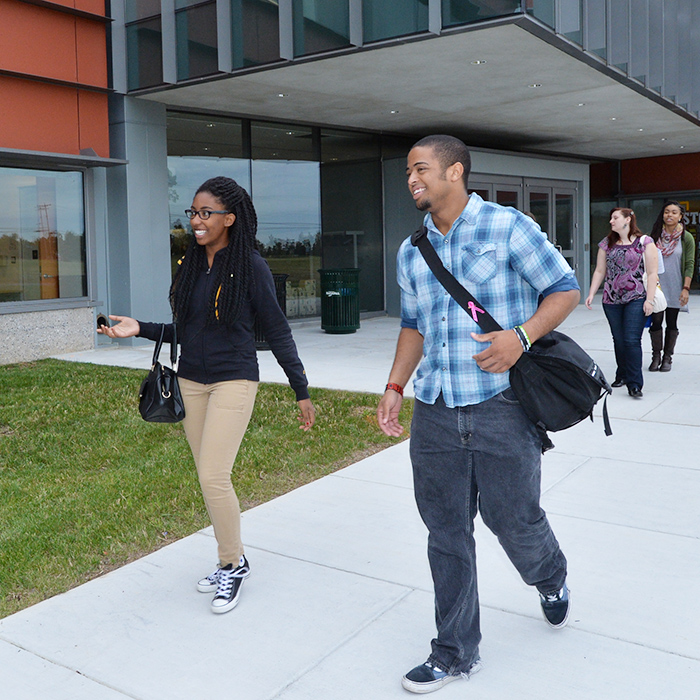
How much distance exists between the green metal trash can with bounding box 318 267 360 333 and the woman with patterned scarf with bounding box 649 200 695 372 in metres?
6.58

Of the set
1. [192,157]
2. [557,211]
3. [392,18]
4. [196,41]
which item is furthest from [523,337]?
[557,211]

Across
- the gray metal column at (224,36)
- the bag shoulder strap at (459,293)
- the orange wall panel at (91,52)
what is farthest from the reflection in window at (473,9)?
the bag shoulder strap at (459,293)

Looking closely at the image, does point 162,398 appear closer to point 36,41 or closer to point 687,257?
point 687,257

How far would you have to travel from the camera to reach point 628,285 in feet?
27.2

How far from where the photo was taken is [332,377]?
10.3m

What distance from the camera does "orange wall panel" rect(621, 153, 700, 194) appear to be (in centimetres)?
2408

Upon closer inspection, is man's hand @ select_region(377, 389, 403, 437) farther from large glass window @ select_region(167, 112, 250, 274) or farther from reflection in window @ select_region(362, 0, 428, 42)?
large glass window @ select_region(167, 112, 250, 274)

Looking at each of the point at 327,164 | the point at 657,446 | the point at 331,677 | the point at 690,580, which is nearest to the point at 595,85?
the point at 327,164

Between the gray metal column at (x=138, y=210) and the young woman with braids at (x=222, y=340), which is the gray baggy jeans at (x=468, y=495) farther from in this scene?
the gray metal column at (x=138, y=210)

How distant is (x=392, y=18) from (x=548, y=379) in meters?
8.89

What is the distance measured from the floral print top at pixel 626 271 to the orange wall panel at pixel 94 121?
28.5 feet

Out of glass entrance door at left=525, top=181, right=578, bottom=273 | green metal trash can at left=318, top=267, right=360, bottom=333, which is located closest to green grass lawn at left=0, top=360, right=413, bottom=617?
green metal trash can at left=318, top=267, right=360, bottom=333

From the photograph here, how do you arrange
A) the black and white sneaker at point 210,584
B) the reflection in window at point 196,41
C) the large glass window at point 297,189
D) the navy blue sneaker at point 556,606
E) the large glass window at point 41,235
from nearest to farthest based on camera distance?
the navy blue sneaker at point 556,606
the black and white sneaker at point 210,584
the reflection in window at point 196,41
the large glass window at point 41,235
the large glass window at point 297,189

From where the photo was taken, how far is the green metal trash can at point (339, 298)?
15.5 m
